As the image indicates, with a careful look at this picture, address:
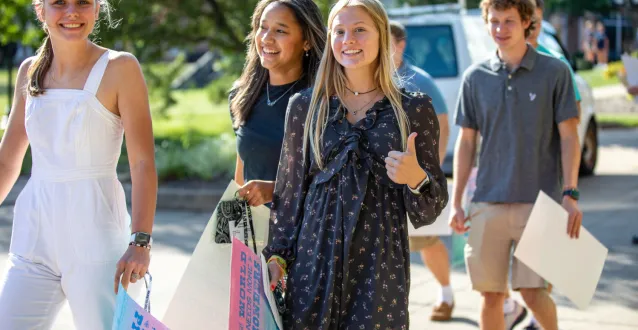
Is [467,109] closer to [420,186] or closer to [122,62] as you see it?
[420,186]

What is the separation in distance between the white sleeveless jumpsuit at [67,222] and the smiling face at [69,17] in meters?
0.14

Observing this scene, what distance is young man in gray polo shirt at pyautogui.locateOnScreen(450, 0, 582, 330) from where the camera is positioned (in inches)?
192

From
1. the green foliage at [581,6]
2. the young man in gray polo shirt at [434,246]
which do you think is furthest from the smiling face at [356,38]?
the green foliage at [581,6]

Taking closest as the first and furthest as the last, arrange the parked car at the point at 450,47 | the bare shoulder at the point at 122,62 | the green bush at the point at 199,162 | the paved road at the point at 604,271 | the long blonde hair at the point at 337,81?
the long blonde hair at the point at 337,81
the bare shoulder at the point at 122,62
the paved road at the point at 604,271
the parked car at the point at 450,47
the green bush at the point at 199,162

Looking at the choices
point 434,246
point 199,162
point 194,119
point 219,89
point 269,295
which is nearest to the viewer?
point 269,295

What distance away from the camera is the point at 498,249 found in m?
5.00

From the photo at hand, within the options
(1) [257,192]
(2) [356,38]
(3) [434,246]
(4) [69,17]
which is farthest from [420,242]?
(4) [69,17]

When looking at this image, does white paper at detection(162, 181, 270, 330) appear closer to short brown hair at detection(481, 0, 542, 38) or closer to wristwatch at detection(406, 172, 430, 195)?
wristwatch at detection(406, 172, 430, 195)

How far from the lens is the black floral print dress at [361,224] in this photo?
333 cm

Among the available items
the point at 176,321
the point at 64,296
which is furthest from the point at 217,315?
the point at 64,296

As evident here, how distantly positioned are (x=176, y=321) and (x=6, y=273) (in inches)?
24.3

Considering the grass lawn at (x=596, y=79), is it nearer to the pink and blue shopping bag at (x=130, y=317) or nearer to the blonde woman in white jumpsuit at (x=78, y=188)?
the blonde woman in white jumpsuit at (x=78, y=188)

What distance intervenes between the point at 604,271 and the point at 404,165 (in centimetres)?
481

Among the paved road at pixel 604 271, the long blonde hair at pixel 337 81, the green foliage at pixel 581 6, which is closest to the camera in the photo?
the long blonde hair at pixel 337 81
